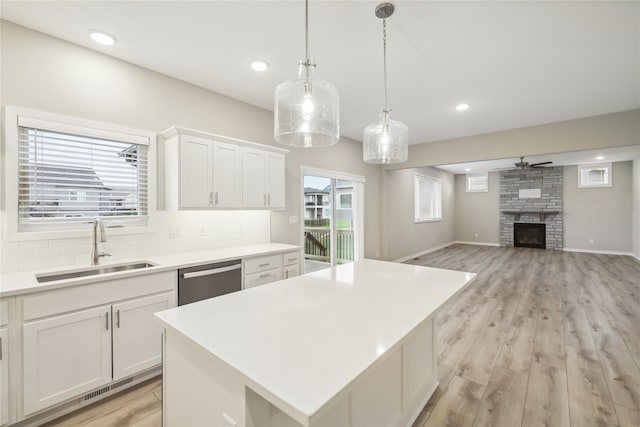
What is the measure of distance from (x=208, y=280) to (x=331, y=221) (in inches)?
117

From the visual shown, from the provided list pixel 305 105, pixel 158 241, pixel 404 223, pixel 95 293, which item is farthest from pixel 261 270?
pixel 404 223

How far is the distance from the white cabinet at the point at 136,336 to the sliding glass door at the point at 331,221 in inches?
117

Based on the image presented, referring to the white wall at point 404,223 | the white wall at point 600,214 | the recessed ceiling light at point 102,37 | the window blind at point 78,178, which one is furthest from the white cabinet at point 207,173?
the white wall at point 600,214

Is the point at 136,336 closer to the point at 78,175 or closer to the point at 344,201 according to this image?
the point at 78,175

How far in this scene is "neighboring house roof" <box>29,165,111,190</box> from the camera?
2.10 m

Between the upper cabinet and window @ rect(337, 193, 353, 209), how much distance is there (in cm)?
210

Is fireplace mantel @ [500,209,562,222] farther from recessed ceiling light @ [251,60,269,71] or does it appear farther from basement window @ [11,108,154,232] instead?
basement window @ [11,108,154,232]

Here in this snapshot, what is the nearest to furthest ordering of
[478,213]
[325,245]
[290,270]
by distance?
[290,270] < [325,245] < [478,213]

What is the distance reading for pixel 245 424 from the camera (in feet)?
2.85

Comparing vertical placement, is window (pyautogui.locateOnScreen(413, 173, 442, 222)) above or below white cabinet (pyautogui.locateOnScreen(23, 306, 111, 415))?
above

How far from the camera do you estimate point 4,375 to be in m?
1.58

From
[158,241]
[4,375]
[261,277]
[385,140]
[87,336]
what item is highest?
[385,140]

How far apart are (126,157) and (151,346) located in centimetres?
165

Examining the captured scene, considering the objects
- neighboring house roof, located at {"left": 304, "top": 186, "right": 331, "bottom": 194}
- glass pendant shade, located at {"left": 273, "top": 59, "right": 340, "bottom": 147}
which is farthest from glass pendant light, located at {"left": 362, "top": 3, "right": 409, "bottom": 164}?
neighboring house roof, located at {"left": 304, "top": 186, "right": 331, "bottom": 194}
